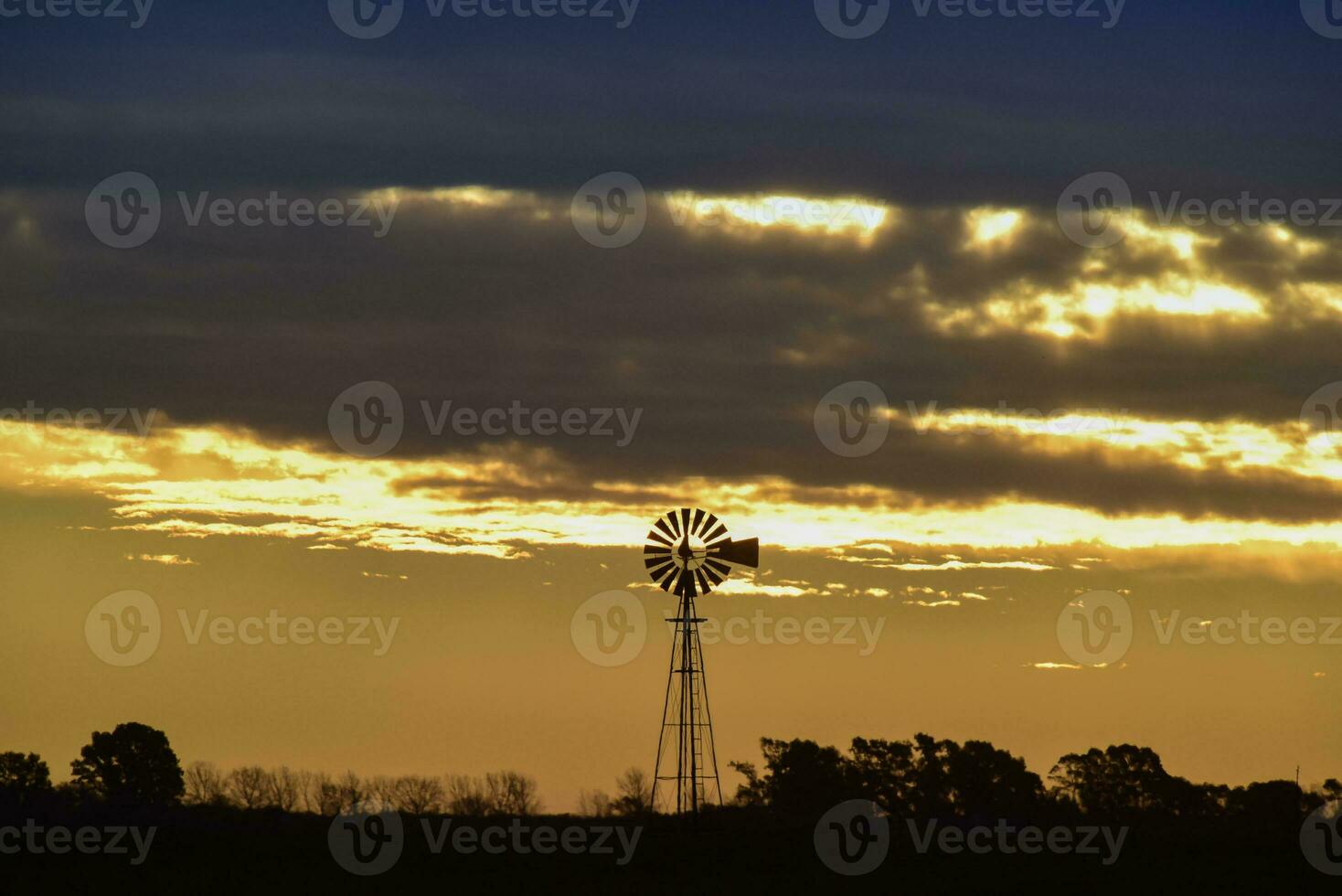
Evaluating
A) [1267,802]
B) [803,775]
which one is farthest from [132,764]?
[1267,802]

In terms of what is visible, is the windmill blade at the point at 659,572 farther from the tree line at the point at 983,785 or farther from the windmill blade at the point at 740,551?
the tree line at the point at 983,785

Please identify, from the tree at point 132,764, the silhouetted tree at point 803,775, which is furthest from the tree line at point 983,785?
the tree at point 132,764

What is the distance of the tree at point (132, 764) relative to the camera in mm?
105875

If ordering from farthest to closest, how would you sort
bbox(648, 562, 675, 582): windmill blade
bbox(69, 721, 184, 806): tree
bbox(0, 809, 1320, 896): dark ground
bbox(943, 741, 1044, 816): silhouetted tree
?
bbox(943, 741, 1044, 816): silhouetted tree
bbox(69, 721, 184, 806): tree
bbox(648, 562, 675, 582): windmill blade
bbox(0, 809, 1320, 896): dark ground

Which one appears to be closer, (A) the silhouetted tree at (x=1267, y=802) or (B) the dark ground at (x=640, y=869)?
(B) the dark ground at (x=640, y=869)

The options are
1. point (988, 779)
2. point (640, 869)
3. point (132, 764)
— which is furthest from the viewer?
point (988, 779)

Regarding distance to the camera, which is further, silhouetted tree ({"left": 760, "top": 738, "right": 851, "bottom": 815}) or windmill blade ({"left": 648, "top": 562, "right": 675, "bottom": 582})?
silhouetted tree ({"left": 760, "top": 738, "right": 851, "bottom": 815})

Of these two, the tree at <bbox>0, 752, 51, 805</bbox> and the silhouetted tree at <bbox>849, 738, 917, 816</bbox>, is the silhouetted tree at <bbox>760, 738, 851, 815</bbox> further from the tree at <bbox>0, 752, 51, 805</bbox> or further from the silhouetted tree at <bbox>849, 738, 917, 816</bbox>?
the tree at <bbox>0, 752, 51, 805</bbox>

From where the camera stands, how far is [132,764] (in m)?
108

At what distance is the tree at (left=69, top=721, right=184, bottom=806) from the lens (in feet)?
347

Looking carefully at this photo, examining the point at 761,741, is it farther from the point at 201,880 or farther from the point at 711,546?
the point at 201,880

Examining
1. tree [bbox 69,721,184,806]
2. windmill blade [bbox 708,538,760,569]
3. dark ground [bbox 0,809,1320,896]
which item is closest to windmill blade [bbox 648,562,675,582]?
windmill blade [bbox 708,538,760,569]

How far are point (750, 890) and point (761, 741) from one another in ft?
203

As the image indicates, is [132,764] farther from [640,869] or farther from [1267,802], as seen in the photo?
[1267,802]
